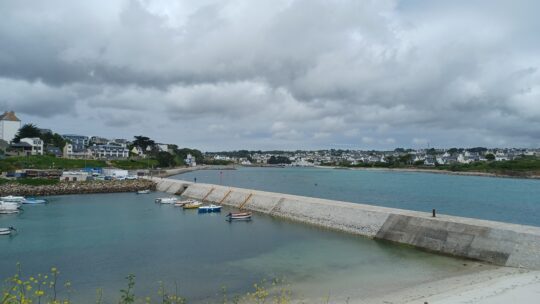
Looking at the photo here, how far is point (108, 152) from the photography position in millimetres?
131500

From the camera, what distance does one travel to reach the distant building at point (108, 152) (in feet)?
424

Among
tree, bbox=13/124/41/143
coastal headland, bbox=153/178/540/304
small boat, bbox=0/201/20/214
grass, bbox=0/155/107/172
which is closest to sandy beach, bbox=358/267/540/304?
coastal headland, bbox=153/178/540/304

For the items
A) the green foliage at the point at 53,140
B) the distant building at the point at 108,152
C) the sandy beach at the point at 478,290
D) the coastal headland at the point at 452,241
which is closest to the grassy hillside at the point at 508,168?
the coastal headland at the point at 452,241

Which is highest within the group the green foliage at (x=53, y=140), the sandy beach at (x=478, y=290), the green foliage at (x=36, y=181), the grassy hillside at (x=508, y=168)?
the green foliage at (x=53, y=140)

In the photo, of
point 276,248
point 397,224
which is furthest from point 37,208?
point 397,224

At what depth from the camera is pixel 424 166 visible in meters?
178

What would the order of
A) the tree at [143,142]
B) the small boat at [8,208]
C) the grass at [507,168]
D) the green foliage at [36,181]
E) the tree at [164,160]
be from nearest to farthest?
1. the small boat at [8,208]
2. the green foliage at [36,181]
3. the grass at [507,168]
4. the tree at [164,160]
5. the tree at [143,142]

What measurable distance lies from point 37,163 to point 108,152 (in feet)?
152

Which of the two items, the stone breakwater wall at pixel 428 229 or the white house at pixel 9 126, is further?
the white house at pixel 9 126

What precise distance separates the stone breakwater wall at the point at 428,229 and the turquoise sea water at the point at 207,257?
1200 millimetres

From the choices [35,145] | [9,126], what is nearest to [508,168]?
[35,145]

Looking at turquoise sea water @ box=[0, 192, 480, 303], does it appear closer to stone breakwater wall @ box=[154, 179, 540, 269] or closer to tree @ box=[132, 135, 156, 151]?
stone breakwater wall @ box=[154, 179, 540, 269]

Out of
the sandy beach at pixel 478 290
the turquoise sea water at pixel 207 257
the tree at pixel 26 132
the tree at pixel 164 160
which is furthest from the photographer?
the tree at pixel 164 160

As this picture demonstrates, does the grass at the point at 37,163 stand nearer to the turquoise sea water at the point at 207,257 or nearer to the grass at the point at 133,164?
the grass at the point at 133,164
